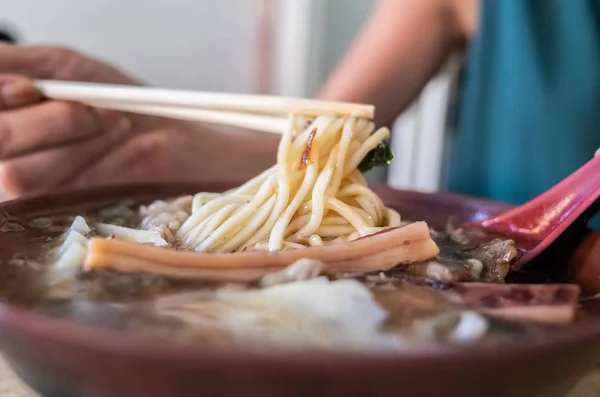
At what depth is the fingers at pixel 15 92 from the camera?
0.98 metres

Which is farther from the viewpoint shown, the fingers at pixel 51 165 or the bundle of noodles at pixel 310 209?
the fingers at pixel 51 165

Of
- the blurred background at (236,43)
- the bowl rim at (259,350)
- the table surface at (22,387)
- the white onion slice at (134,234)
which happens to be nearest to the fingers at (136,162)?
the white onion slice at (134,234)

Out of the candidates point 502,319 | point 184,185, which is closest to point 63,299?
point 502,319

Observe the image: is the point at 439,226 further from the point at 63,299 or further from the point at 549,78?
the point at 549,78

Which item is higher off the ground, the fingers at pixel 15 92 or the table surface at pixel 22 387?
the fingers at pixel 15 92

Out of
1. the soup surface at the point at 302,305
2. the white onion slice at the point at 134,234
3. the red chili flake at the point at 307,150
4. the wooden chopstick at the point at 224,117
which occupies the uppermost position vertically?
the wooden chopstick at the point at 224,117

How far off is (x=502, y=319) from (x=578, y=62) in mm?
1169

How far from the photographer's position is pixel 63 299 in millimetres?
471

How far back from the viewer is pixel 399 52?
1.62m

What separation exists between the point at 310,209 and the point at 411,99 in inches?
38.8

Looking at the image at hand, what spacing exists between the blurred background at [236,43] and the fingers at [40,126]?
130cm

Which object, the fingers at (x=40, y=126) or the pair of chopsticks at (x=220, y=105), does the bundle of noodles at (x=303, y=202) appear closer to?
the pair of chopsticks at (x=220, y=105)

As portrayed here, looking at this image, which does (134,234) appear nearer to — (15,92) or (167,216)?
(167,216)

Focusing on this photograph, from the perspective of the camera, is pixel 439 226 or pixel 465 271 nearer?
pixel 465 271
